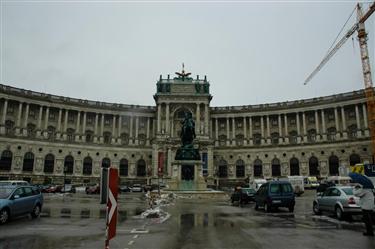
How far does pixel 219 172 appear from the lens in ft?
295

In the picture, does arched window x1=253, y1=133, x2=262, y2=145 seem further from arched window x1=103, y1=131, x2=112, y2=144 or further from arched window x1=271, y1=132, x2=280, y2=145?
arched window x1=103, y1=131, x2=112, y2=144

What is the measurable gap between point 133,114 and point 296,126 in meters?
45.7

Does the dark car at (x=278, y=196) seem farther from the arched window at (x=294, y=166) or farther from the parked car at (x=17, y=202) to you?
the arched window at (x=294, y=166)

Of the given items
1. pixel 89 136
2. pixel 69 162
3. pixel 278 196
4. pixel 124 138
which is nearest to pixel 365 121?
pixel 124 138

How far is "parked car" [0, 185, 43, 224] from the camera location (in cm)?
1555

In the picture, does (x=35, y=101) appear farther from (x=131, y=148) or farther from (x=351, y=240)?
(x=351, y=240)

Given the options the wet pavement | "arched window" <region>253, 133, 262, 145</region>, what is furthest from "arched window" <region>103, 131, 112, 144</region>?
the wet pavement

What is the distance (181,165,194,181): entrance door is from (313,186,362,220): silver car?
24.5 m

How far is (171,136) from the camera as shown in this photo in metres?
86.9

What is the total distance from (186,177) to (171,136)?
4378 centimetres

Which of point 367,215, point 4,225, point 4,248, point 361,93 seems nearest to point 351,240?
point 367,215

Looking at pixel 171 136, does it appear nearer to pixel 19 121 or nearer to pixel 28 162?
pixel 28 162

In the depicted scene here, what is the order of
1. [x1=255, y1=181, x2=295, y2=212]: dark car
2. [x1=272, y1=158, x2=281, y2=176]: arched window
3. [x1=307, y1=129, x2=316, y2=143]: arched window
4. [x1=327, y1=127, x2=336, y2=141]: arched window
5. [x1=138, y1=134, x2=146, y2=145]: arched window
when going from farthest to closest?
[x1=138, y1=134, x2=146, y2=145]: arched window < [x1=272, y1=158, x2=281, y2=176]: arched window < [x1=307, y1=129, x2=316, y2=143]: arched window < [x1=327, y1=127, x2=336, y2=141]: arched window < [x1=255, y1=181, x2=295, y2=212]: dark car

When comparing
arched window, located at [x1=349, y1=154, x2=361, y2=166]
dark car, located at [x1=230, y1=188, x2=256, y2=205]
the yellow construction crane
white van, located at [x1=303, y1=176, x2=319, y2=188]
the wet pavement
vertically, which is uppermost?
the yellow construction crane
